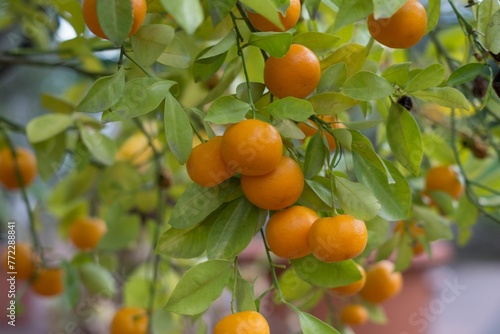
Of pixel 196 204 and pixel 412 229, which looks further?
pixel 412 229

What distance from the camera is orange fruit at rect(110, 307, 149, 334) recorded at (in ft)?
2.06

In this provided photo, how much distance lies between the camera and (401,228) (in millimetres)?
626

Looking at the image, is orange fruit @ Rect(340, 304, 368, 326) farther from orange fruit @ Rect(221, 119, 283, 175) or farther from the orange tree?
orange fruit @ Rect(221, 119, 283, 175)

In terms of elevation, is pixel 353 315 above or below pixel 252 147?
below

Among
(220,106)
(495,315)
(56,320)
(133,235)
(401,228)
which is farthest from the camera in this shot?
(495,315)

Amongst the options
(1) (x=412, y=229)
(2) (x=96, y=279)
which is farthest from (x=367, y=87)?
(2) (x=96, y=279)

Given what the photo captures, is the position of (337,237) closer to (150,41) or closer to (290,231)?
(290,231)

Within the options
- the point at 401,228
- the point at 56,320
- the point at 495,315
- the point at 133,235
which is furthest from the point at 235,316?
the point at 495,315

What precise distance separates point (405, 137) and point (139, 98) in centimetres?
19

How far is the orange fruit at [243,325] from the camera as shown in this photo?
37cm

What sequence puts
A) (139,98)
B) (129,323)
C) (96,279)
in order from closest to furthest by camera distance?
(139,98)
(129,323)
(96,279)

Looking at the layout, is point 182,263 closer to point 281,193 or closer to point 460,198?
point 460,198

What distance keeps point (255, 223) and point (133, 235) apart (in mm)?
391

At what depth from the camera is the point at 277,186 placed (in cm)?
37
